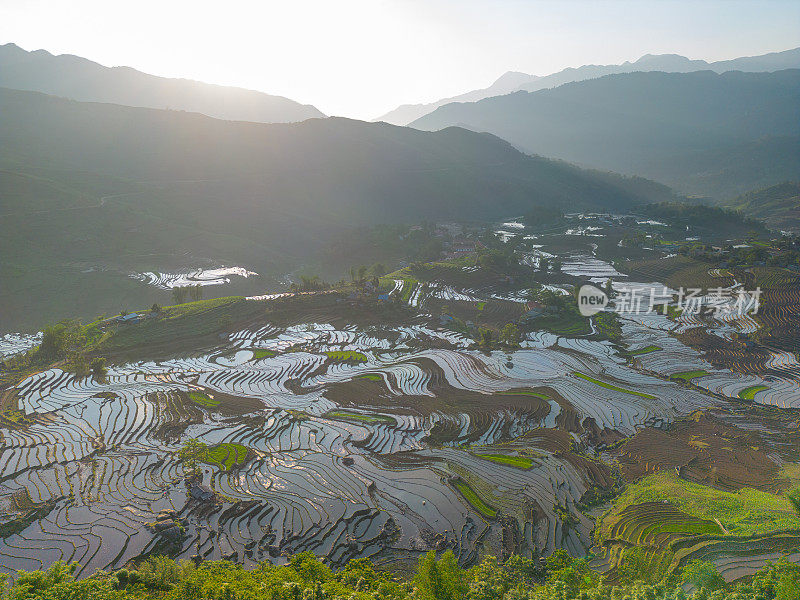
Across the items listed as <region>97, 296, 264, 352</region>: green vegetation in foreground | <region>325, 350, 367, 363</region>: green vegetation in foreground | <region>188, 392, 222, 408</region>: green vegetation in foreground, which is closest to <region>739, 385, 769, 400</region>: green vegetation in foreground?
<region>325, 350, 367, 363</region>: green vegetation in foreground

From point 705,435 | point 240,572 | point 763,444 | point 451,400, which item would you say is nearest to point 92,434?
point 240,572

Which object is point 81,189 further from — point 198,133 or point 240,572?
point 240,572

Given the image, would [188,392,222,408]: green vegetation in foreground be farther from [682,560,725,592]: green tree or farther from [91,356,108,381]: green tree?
[682,560,725,592]: green tree

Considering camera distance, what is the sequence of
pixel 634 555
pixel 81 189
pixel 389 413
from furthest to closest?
pixel 81 189
pixel 389 413
pixel 634 555

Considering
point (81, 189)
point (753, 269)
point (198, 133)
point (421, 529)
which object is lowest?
point (421, 529)

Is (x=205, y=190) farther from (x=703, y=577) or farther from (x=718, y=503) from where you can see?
(x=703, y=577)
